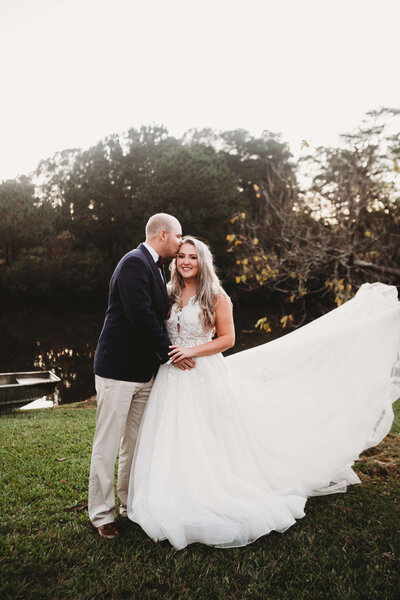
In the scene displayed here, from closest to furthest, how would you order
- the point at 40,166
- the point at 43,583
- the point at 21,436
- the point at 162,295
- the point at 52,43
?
1. the point at 43,583
2. the point at 162,295
3. the point at 21,436
4. the point at 52,43
5. the point at 40,166

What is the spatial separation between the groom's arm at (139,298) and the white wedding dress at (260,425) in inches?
14.1

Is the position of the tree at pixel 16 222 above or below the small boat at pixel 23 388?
above

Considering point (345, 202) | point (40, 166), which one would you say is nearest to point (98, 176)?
point (40, 166)

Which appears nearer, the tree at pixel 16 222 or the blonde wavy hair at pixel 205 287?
the blonde wavy hair at pixel 205 287

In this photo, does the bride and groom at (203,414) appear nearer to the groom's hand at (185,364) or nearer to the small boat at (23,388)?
the groom's hand at (185,364)

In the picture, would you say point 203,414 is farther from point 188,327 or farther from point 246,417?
point 188,327

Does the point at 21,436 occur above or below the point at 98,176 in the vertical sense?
below

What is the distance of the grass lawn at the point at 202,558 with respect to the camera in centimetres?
235

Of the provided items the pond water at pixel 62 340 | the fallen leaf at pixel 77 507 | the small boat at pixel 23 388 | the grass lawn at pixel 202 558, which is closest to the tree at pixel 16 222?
the pond water at pixel 62 340

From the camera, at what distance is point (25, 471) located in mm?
4215

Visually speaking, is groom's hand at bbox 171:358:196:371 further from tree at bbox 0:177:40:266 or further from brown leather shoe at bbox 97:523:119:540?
tree at bbox 0:177:40:266

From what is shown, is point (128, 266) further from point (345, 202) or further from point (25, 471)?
point (345, 202)

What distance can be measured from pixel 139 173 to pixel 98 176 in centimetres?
314

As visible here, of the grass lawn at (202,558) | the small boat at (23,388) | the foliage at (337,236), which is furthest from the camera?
the small boat at (23,388)
